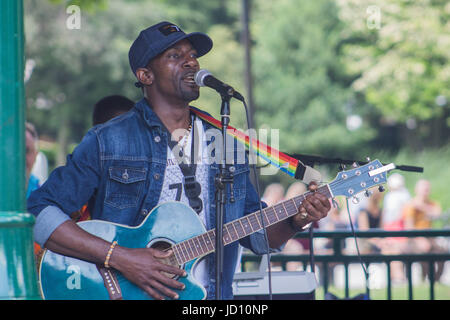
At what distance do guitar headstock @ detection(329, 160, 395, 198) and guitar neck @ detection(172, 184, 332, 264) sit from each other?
0.07 meters

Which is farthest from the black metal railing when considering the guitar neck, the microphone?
the microphone

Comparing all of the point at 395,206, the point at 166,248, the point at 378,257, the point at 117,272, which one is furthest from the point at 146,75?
the point at 395,206

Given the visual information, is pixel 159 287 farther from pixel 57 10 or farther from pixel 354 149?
pixel 354 149

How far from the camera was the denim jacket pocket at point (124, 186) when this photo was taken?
373 cm

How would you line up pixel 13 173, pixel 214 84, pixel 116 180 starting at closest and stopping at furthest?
pixel 13 173 → pixel 214 84 → pixel 116 180

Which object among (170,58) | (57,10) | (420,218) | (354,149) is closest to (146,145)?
(170,58)

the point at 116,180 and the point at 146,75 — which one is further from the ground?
the point at 146,75

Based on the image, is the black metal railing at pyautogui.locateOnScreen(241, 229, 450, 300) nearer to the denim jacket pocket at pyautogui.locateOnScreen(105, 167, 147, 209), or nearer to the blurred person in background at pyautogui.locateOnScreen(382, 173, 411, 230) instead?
the denim jacket pocket at pyautogui.locateOnScreen(105, 167, 147, 209)

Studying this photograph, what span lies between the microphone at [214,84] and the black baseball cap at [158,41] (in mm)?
395

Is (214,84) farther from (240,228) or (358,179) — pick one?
(358,179)

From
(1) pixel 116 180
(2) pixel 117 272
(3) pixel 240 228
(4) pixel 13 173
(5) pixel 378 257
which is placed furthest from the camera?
(5) pixel 378 257

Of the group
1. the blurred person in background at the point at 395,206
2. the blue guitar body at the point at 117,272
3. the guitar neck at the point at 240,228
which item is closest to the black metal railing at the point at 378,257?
the guitar neck at the point at 240,228

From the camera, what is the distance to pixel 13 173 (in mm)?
2174

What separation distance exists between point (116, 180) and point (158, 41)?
0.84 metres
